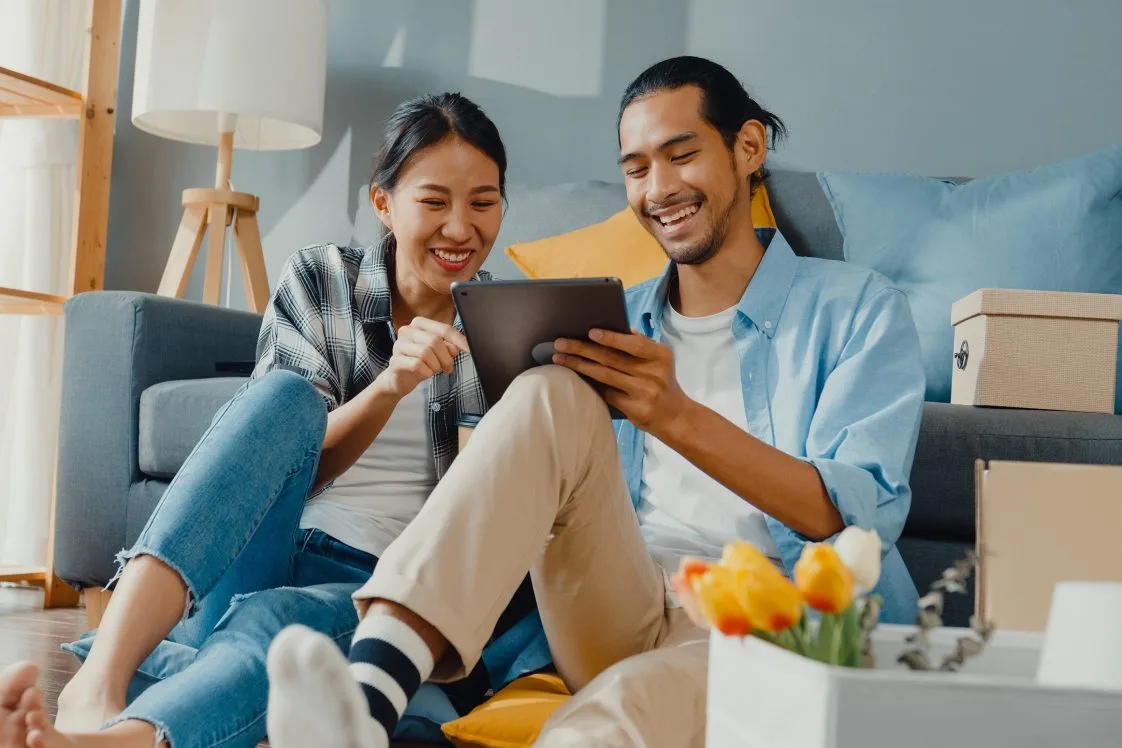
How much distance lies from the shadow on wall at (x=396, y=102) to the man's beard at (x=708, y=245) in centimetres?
130

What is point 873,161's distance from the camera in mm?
2588

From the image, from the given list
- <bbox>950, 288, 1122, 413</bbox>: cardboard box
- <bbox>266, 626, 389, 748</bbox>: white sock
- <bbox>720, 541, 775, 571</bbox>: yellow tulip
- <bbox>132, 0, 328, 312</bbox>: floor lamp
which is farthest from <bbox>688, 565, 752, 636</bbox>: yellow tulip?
<bbox>132, 0, 328, 312</bbox>: floor lamp

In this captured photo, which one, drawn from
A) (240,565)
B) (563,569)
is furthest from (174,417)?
(563,569)

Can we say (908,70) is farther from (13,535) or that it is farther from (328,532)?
(13,535)

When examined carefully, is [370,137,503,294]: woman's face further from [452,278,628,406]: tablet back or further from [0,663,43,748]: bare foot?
[0,663,43,748]: bare foot

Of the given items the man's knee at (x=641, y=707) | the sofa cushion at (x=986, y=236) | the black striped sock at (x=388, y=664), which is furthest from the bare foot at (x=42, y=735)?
the sofa cushion at (x=986, y=236)

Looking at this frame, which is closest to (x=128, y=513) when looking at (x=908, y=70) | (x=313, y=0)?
(x=313, y=0)

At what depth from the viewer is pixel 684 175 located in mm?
1452

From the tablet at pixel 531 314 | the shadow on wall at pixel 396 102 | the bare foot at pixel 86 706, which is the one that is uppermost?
the shadow on wall at pixel 396 102

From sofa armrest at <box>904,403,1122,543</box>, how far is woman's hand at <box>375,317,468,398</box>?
707mm

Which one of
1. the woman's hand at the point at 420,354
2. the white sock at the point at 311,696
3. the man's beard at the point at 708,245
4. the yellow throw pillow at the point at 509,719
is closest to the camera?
the white sock at the point at 311,696

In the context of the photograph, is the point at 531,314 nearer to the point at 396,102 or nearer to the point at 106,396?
the point at 106,396

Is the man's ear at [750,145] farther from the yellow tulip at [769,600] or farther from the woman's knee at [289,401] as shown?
the yellow tulip at [769,600]

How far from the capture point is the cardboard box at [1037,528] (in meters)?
1.19
